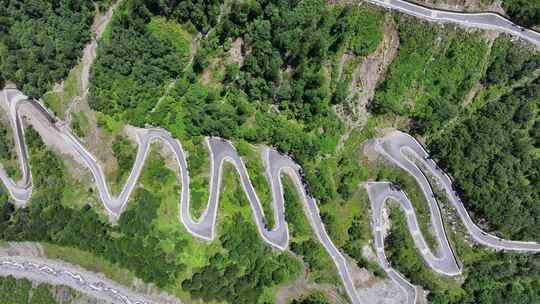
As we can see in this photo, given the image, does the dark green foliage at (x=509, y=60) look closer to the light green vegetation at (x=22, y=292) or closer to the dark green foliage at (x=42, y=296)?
the dark green foliage at (x=42, y=296)

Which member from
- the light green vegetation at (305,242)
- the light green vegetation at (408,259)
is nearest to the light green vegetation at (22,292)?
the light green vegetation at (305,242)

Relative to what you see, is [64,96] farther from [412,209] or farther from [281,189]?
[412,209]

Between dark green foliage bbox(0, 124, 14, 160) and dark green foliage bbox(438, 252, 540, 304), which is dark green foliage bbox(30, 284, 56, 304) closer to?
dark green foliage bbox(0, 124, 14, 160)

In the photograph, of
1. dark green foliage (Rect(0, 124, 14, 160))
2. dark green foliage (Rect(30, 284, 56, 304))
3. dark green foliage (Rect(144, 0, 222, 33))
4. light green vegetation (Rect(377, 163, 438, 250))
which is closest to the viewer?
dark green foliage (Rect(30, 284, 56, 304))

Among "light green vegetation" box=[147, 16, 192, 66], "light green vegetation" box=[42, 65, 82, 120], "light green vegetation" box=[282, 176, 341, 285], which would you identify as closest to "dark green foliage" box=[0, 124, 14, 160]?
"light green vegetation" box=[42, 65, 82, 120]

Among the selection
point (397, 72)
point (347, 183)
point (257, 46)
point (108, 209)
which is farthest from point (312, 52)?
point (108, 209)

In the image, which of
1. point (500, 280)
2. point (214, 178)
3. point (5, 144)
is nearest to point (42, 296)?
point (5, 144)
